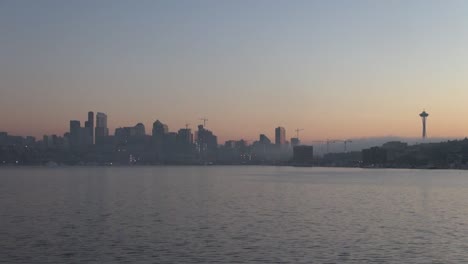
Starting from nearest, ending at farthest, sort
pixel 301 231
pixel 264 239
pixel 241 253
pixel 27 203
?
pixel 241 253 < pixel 264 239 < pixel 301 231 < pixel 27 203

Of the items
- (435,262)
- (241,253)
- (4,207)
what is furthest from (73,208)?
(435,262)

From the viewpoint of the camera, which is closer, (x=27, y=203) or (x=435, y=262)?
(x=435, y=262)

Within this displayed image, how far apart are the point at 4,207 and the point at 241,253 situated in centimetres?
6652

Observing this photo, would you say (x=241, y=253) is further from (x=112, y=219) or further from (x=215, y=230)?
(x=112, y=219)

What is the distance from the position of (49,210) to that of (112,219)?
20.5m

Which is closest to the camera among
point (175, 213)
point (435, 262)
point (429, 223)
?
point (435, 262)

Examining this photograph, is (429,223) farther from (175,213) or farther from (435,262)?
(175,213)

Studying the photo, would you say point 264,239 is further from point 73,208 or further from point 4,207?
point 4,207

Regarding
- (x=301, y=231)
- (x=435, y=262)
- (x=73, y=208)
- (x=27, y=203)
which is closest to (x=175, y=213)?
(x=73, y=208)

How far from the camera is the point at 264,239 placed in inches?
2628

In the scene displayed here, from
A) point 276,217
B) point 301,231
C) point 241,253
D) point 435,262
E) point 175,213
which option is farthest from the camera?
point 175,213

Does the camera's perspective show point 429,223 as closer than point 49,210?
Yes

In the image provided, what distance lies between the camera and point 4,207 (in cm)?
10881

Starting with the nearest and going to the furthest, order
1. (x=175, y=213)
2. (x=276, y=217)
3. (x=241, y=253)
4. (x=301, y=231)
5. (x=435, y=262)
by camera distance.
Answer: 1. (x=435, y=262)
2. (x=241, y=253)
3. (x=301, y=231)
4. (x=276, y=217)
5. (x=175, y=213)
